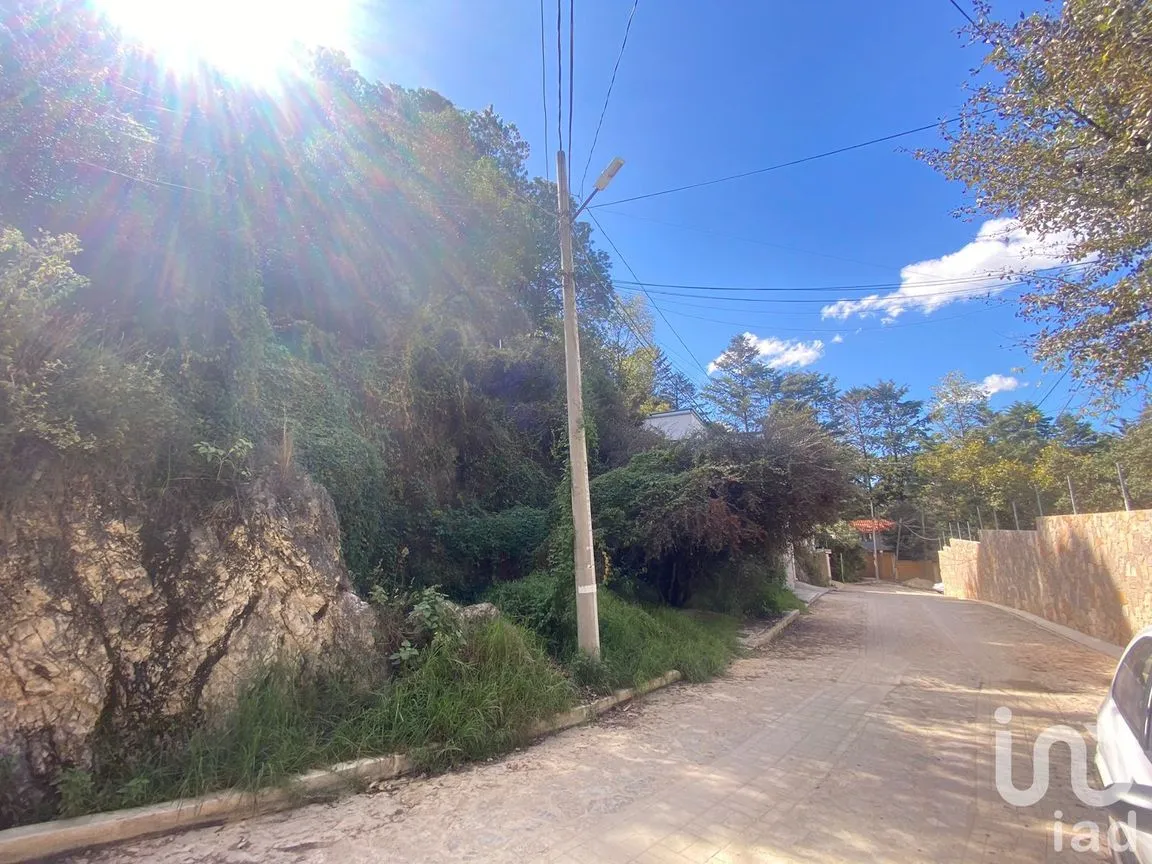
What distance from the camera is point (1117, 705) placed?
3.24 metres

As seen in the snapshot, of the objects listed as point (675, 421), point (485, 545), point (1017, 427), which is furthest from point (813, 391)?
point (485, 545)

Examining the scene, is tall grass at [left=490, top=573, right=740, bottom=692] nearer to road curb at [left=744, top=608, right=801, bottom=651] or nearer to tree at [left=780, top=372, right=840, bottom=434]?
road curb at [left=744, top=608, right=801, bottom=651]

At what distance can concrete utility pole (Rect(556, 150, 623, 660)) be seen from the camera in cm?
703

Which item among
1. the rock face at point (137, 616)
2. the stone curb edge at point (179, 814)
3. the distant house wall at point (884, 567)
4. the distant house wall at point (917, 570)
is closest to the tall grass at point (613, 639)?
the rock face at point (137, 616)

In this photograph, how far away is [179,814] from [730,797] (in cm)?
361

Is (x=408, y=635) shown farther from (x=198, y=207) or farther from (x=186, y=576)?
(x=198, y=207)

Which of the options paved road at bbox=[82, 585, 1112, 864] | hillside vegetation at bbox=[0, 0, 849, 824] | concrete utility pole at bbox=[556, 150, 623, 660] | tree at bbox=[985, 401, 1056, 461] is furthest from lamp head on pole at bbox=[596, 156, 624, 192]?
tree at bbox=[985, 401, 1056, 461]

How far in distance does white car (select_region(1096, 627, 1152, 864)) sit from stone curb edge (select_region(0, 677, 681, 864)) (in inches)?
170

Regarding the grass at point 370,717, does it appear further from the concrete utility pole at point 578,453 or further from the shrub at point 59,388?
the shrub at point 59,388

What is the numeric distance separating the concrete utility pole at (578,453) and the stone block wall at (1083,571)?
8.76m

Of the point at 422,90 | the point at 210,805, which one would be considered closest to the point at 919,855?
the point at 210,805

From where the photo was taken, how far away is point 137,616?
14.5 ft

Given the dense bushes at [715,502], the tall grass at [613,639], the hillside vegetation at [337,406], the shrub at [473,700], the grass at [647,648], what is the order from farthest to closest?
the dense bushes at [715,502]
the tall grass at [613,639]
the grass at [647,648]
the shrub at [473,700]
the hillside vegetation at [337,406]

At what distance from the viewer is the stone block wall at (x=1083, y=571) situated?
31.1 feet
